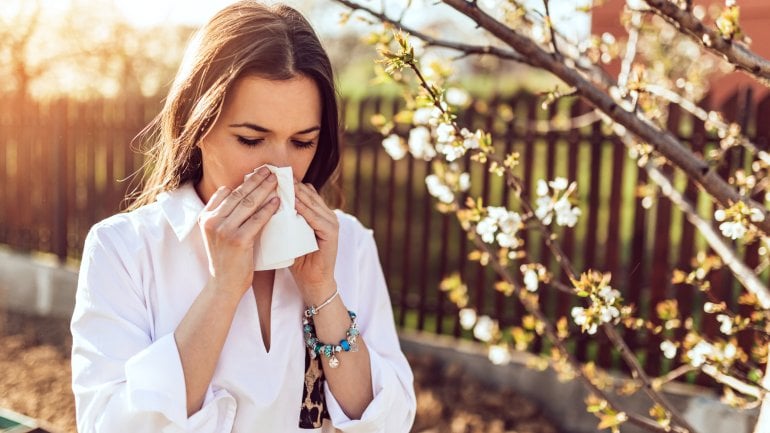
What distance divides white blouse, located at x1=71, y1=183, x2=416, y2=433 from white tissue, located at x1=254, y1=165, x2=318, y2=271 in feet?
0.55

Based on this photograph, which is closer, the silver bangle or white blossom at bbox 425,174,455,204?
the silver bangle

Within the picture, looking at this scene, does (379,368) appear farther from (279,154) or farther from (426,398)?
(426,398)

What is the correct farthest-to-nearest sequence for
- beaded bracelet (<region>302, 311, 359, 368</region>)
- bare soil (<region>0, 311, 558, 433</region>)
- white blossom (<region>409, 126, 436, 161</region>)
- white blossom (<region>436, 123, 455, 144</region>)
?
bare soil (<region>0, 311, 558, 433</region>)
white blossom (<region>409, 126, 436, 161</region>)
white blossom (<region>436, 123, 455, 144</region>)
beaded bracelet (<region>302, 311, 359, 368</region>)

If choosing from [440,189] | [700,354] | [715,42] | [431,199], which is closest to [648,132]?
[715,42]

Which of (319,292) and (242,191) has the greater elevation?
(242,191)

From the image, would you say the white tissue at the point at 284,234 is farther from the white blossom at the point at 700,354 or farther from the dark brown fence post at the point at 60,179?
the dark brown fence post at the point at 60,179

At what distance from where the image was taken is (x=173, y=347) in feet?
5.00

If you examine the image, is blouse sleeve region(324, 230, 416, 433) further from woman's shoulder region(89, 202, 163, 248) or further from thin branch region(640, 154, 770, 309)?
thin branch region(640, 154, 770, 309)

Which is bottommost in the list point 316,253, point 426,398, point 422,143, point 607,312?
point 426,398

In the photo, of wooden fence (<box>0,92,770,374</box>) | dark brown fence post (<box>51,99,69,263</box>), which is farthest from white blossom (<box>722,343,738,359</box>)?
dark brown fence post (<box>51,99,69,263</box>)

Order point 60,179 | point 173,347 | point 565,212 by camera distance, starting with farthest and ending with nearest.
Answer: point 60,179 < point 565,212 < point 173,347

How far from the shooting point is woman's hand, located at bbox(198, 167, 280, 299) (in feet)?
5.10

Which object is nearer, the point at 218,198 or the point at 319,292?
the point at 218,198

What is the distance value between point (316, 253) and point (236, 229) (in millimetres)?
208
